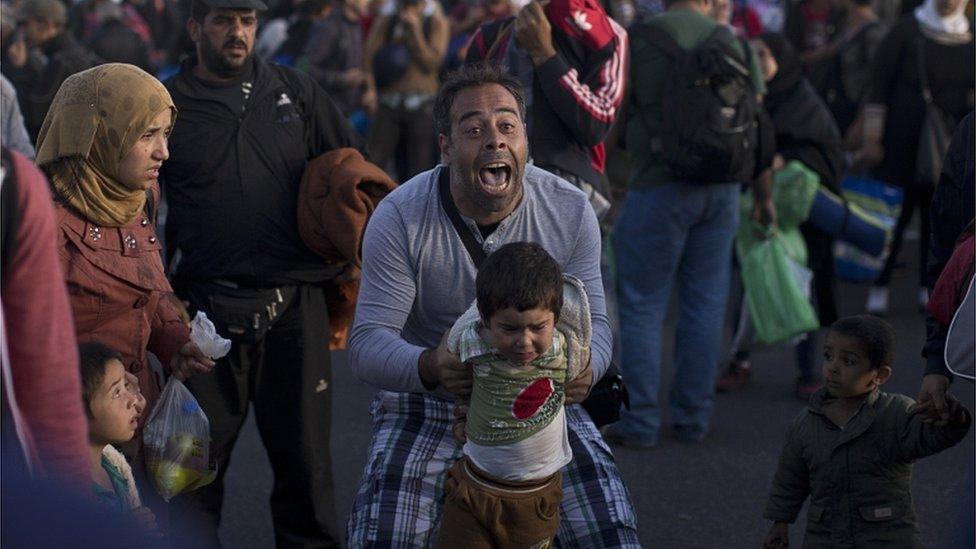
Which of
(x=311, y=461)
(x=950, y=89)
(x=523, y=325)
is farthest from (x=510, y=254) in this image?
(x=950, y=89)

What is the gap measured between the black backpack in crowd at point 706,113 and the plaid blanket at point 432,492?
2.54 metres

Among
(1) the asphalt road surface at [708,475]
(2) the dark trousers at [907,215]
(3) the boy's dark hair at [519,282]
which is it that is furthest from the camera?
(2) the dark trousers at [907,215]

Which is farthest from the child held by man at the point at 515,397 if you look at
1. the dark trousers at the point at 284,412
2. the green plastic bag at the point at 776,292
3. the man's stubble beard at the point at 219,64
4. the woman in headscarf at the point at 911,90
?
the woman in headscarf at the point at 911,90

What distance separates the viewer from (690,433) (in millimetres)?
6793

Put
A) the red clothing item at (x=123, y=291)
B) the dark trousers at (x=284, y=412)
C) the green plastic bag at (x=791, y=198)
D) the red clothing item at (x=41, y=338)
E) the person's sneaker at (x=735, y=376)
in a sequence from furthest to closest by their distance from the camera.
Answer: the person's sneaker at (x=735, y=376) < the green plastic bag at (x=791, y=198) < the dark trousers at (x=284, y=412) < the red clothing item at (x=123, y=291) < the red clothing item at (x=41, y=338)

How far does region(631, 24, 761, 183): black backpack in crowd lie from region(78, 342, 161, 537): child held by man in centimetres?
312

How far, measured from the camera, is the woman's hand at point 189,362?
13.3ft

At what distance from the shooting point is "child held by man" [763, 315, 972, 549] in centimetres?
418

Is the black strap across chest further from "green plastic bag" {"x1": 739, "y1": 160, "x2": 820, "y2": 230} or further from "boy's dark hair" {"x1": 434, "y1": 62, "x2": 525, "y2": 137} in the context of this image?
"green plastic bag" {"x1": 739, "y1": 160, "x2": 820, "y2": 230}

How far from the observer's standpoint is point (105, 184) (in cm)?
395

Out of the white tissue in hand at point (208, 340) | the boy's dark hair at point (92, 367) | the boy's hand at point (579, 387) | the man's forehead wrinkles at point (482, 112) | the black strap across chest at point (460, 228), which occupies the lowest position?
the boy's hand at point (579, 387)

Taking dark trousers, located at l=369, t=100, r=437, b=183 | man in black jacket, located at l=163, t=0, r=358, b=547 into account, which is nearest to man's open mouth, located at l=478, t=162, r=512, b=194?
man in black jacket, located at l=163, t=0, r=358, b=547

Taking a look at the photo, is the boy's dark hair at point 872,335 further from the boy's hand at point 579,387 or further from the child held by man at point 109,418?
the child held by man at point 109,418

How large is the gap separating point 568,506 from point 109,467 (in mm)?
1129
